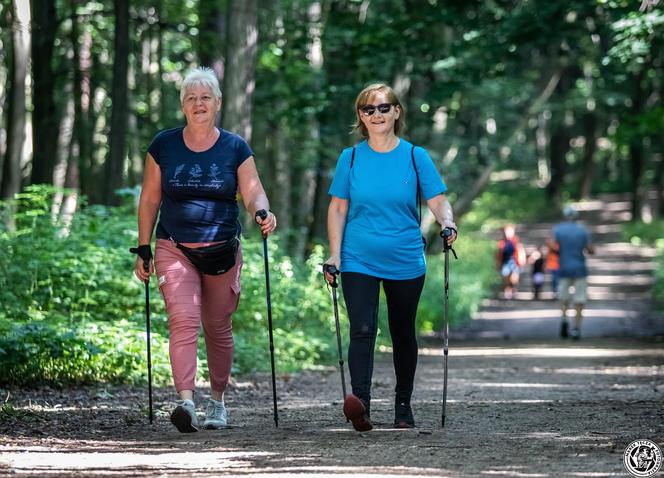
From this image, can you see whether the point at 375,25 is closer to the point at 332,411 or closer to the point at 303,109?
the point at 303,109

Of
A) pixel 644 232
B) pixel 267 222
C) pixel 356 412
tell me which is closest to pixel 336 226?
pixel 267 222

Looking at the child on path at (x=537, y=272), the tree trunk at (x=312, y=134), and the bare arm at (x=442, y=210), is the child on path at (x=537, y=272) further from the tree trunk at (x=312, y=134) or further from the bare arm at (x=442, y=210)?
the bare arm at (x=442, y=210)

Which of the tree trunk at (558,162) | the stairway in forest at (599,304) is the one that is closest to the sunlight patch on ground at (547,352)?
the stairway in forest at (599,304)

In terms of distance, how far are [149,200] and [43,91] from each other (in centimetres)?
1176

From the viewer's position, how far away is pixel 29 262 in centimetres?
1175

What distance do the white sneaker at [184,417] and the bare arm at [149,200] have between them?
3.24 ft

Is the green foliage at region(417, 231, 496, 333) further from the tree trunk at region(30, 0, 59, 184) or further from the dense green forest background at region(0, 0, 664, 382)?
the tree trunk at region(30, 0, 59, 184)

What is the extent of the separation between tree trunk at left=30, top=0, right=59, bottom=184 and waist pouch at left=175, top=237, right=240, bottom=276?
11.2 metres

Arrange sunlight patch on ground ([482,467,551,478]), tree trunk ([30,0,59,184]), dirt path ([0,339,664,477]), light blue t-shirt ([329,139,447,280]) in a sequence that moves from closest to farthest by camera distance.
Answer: sunlight patch on ground ([482,467,551,478]), dirt path ([0,339,664,477]), light blue t-shirt ([329,139,447,280]), tree trunk ([30,0,59,184])

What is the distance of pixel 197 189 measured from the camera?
26.5ft

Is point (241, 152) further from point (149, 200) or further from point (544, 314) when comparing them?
point (544, 314)

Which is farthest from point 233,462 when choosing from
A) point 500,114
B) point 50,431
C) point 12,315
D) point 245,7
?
point 500,114

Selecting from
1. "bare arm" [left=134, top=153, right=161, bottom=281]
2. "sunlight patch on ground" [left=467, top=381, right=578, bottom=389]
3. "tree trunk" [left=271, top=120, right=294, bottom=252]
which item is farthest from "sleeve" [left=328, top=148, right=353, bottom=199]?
"tree trunk" [left=271, top=120, right=294, bottom=252]

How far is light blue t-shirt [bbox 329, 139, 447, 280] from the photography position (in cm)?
795
